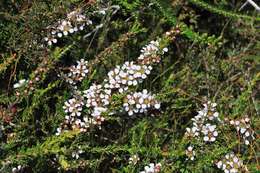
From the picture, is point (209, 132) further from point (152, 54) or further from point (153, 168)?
point (152, 54)

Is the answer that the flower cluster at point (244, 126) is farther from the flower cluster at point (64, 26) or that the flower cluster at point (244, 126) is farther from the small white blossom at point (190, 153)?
the flower cluster at point (64, 26)

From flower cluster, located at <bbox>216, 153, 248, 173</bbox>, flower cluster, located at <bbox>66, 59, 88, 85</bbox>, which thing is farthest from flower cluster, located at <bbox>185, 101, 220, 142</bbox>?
flower cluster, located at <bbox>66, 59, 88, 85</bbox>

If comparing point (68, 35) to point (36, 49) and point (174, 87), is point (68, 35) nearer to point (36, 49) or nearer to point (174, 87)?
point (36, 49)

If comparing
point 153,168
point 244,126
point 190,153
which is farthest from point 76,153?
point 244,126

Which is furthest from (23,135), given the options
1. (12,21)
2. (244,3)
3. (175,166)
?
(244,3)

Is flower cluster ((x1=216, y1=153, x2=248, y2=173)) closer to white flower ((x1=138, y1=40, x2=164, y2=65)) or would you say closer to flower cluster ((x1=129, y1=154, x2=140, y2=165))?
flower cluster ((x1=129, y1=154, x2=140, y2=165))

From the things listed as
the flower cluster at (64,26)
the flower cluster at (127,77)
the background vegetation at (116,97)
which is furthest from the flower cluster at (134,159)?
the flower cluster at (64,26)

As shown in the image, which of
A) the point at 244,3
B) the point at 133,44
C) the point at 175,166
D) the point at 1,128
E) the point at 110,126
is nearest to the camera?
the point at 1,128
